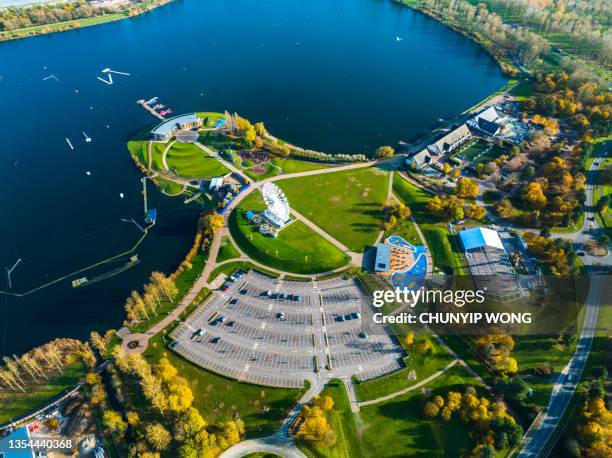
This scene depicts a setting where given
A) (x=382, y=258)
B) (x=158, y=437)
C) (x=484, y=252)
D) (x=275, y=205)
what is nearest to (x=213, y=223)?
(x=275, y=205)

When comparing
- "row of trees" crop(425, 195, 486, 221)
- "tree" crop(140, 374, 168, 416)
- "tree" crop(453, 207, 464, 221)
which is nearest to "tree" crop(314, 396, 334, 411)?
"tree" crop(140, 374, 168, 416)

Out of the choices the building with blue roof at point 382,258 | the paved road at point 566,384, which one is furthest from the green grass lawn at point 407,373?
the building with blue roof at point 382,258

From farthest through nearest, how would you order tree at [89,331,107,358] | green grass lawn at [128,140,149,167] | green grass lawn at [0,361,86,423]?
green grass lawn at [128,140,149,167] → tree at [89,331,107,358] → green grass lawn at [0,361,86,423]

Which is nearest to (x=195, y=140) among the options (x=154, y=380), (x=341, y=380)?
(x=154, y=380)

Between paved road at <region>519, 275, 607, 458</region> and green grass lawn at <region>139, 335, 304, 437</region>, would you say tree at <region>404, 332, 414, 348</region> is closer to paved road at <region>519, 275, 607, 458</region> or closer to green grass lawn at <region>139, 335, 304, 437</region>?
green grass lawn at <region>139, 335, 304, 437</region>

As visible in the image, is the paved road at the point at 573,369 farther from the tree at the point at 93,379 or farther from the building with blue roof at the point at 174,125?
the building with blue roof at the point at 174,125

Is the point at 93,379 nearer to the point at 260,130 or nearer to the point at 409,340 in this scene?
the point at 409,340

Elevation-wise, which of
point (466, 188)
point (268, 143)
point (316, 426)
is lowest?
point (316, 426)
